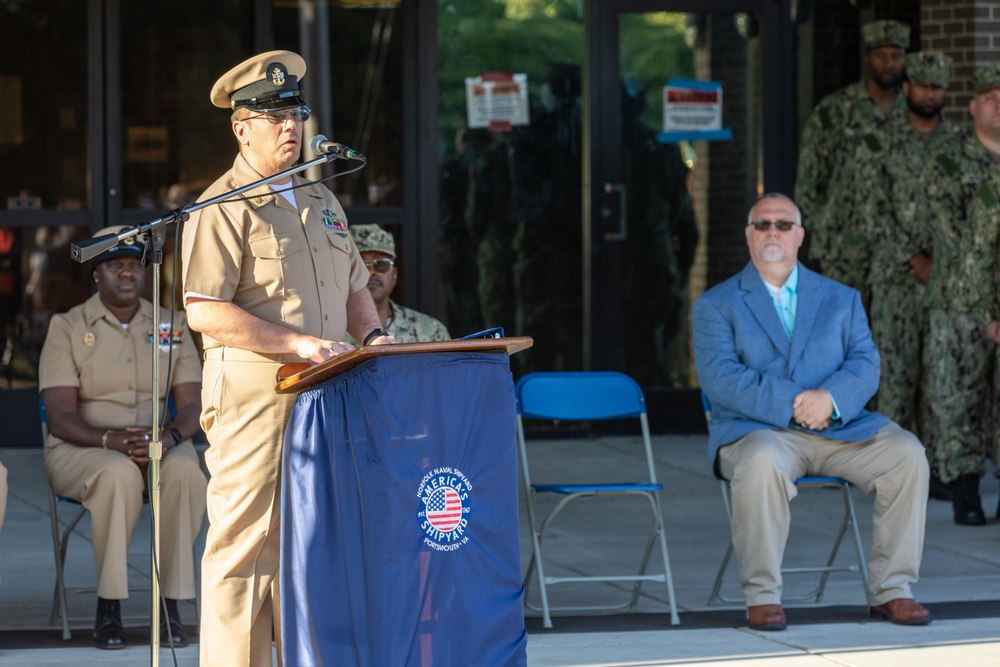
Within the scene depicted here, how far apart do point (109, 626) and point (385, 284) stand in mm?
1856

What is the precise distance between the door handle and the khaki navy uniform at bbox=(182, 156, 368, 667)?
Result: 5210 mm

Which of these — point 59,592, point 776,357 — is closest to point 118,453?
point 59,592

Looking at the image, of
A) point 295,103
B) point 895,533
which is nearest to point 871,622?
point 895,533

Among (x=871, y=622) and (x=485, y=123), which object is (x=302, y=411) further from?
(x=485, y=123)

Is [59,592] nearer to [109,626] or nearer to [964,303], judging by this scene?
[109,626]

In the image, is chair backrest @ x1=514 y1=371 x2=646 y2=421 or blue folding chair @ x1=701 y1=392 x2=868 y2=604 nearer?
blue folding chair @ x1=701 y1=392 x2=868 y2=604

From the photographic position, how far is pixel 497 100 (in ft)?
30.6

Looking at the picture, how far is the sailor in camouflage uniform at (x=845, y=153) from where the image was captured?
8164mm

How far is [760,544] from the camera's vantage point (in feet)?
18.1

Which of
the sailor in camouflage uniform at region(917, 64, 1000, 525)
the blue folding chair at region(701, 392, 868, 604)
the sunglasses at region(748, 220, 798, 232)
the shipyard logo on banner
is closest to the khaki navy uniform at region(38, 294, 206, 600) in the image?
the shipyard logo on banner

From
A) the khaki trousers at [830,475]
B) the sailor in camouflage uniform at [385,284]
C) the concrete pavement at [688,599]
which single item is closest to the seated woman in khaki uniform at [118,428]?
the concrete pavement at [688,599]

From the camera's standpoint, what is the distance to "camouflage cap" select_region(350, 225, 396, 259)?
21.0 ft

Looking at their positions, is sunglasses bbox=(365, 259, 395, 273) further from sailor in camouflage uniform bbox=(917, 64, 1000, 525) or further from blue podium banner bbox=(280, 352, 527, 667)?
sailor in camouflage uniform bbox=(917, 64, 1000, 525)

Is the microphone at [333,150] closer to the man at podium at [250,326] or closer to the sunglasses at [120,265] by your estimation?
the man at podium at [250,326]
